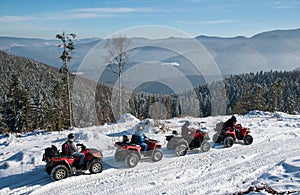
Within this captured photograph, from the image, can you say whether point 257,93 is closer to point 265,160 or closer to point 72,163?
point 265,160

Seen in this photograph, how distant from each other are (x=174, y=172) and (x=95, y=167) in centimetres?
270

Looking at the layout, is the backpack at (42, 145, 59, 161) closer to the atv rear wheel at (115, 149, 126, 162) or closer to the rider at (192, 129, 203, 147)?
the atv rear wheel at (115, 149, 126, 162)

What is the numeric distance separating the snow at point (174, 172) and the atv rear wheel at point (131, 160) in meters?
0.18

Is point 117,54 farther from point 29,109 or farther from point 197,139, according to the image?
point 29,109

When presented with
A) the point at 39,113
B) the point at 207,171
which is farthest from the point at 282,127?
the point at 39,113

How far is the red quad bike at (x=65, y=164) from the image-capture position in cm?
→ 900

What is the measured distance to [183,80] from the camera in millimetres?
21078

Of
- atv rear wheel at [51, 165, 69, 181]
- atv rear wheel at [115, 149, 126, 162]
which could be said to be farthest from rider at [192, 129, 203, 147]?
atv rear wheel at [51, 165, 69, 181]

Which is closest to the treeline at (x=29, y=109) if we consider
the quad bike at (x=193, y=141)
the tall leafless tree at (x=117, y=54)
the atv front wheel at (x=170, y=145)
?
the tall leafless tree at (x=117, y=54)

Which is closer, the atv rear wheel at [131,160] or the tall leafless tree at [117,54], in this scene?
the atv rear wheel at [131,160]

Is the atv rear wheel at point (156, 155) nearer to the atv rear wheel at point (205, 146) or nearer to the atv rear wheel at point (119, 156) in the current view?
the atv rear wheel at point (119, 156)

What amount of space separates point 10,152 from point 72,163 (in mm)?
4763

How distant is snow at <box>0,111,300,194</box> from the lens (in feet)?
27.8

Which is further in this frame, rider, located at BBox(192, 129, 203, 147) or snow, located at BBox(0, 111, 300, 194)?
rider, located at BBox(192, 129, 203, 147)
